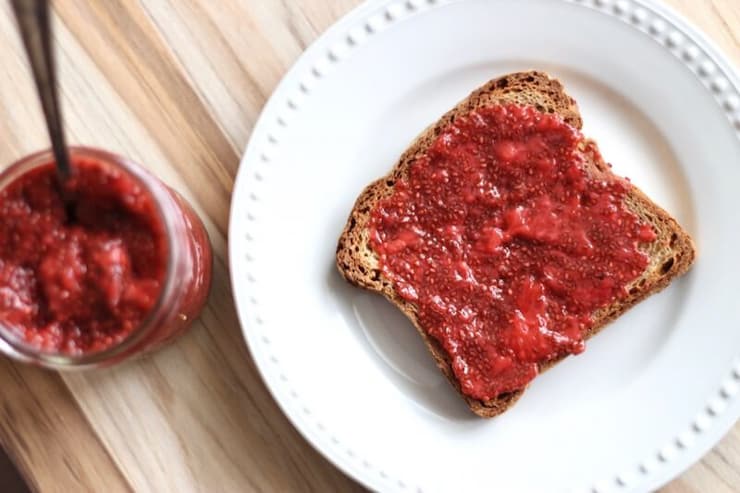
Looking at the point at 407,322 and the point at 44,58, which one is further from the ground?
the point at 44,58

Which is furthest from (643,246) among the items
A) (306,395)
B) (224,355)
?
(224,355)

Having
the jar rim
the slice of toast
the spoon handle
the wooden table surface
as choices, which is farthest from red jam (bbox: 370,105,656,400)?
Answer: the spoon handle

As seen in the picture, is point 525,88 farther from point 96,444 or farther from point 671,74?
point 96,444

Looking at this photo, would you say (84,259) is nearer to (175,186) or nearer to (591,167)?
(175,186)

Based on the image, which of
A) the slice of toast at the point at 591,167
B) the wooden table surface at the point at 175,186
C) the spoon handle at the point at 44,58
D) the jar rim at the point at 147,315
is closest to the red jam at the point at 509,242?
the slice of toast at the point at 591,167

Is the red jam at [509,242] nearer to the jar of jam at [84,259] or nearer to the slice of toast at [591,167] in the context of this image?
the slice of toast at [591,167]

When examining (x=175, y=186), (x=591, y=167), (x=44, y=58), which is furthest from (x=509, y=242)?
(x=44, y=58)
